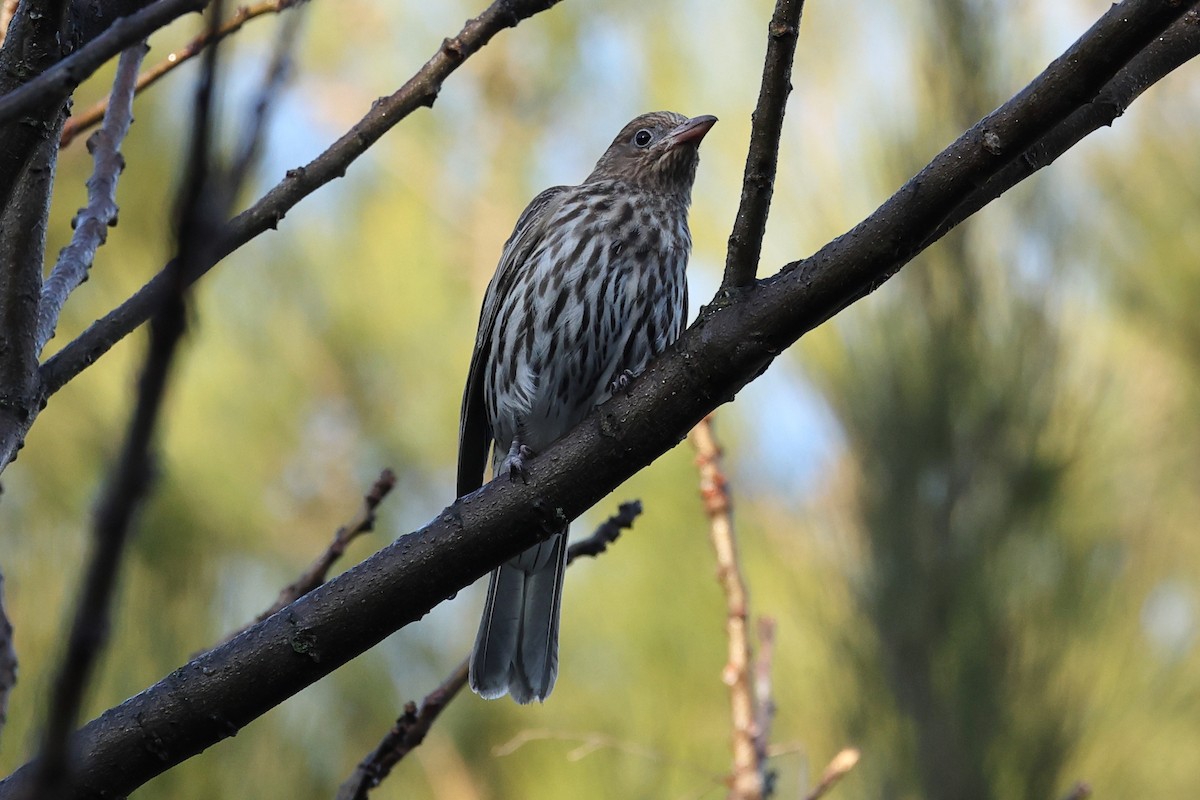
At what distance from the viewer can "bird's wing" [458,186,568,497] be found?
3.84m

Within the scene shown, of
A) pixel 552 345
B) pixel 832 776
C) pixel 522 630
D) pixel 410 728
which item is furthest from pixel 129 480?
pixel 552 345

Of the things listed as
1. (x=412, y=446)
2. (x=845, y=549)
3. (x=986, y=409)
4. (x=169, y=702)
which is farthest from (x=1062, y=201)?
(x=169, y=702)

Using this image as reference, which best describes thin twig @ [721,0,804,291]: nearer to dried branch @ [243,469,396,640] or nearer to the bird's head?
dried branch @ [243,469,396,640]

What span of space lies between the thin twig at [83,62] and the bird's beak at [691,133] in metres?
2.81

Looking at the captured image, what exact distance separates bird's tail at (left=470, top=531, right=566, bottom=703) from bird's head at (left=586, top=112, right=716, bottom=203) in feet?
3.77

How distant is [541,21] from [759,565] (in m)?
3.58

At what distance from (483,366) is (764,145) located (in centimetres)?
197

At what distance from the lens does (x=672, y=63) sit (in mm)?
7008

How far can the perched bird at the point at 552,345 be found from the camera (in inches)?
139

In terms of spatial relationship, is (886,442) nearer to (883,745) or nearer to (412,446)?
(883,745)

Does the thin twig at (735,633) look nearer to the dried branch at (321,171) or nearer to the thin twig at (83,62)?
the dried branch at (321,171)

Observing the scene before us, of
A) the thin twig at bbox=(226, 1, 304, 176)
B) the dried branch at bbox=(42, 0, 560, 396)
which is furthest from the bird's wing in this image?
the thin twig at bbox=(226, 1, 304, 176)

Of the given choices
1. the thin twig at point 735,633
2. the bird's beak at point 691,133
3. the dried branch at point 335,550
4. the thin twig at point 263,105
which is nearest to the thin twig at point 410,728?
the dried branch at point 335,550

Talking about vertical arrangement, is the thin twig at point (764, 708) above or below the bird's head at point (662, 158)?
below
